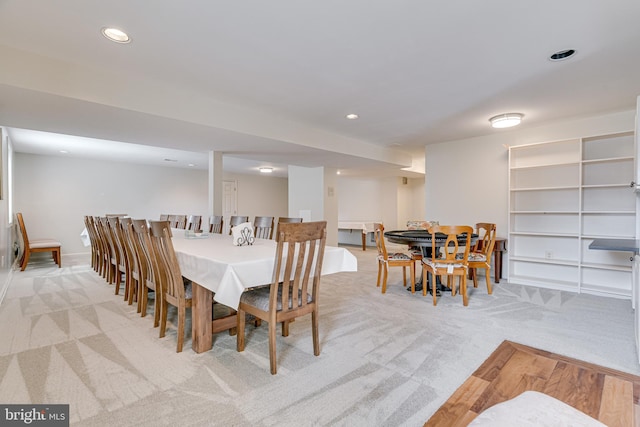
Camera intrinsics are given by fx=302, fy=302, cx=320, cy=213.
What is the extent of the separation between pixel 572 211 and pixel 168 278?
4.93 metres

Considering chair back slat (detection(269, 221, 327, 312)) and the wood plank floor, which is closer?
the wood plank floor

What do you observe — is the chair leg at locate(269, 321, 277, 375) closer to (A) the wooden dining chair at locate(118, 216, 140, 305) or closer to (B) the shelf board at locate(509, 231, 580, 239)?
(A) the wooden dining chair at locate(118, 216, 140, 305)

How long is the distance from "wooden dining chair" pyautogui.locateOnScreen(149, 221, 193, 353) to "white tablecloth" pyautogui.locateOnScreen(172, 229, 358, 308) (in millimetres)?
95

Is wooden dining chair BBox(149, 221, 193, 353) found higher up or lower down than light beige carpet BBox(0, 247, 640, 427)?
higher up

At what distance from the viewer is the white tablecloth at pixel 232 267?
5.93 feet

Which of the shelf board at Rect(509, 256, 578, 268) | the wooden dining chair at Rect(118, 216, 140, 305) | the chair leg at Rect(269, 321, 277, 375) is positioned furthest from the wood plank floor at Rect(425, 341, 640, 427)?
the wooden dining chair at Rect(118, 216, 140, 305)

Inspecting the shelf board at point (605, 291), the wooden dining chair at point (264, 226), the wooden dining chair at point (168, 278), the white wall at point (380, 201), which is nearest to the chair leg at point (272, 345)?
the wooden dining chair at point (168, 278)

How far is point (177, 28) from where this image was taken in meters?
2.08

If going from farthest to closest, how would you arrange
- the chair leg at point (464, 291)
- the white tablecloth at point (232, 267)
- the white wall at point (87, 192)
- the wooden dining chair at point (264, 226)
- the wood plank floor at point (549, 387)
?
1. the white wall at point (87, 192)
2. the wooden dining chair at point (264, 226)
3. the chair leg at point (464, 291)
4. the white tablecloth at point (232, 267)
5. the wood plank floor at point (549, 387)

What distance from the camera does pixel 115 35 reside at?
2178 mm

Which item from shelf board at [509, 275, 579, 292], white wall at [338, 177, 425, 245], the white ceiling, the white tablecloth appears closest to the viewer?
the white tablecloth

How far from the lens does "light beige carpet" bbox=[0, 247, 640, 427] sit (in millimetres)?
1590

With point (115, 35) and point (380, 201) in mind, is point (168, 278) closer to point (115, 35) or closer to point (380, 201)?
point (115, 35)

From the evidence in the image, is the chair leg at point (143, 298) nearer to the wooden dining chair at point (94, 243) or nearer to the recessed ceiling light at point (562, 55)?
the wooden dining chair at point (94, 243)
